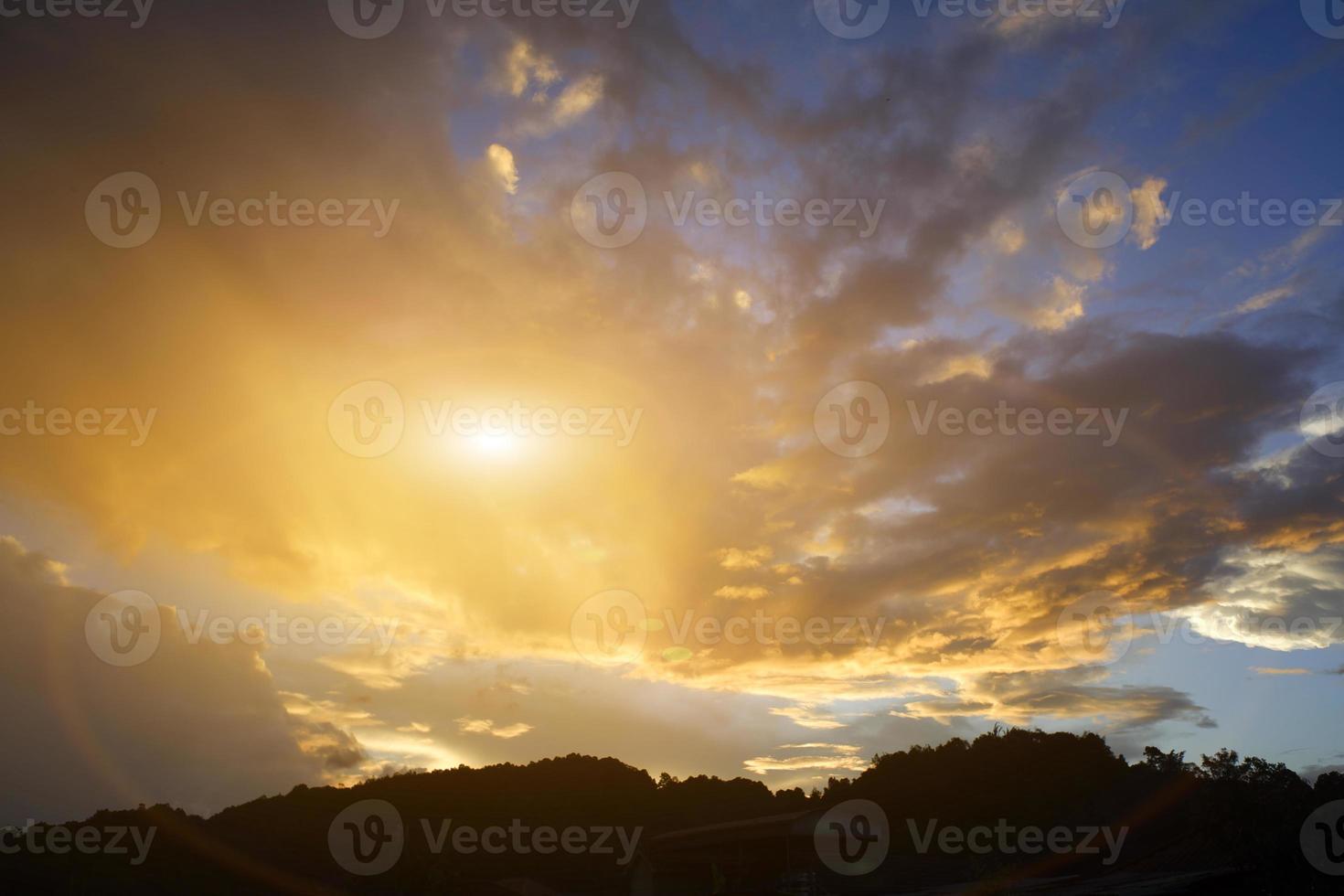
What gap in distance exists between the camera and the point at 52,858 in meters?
46.9

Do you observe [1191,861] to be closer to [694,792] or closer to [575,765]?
[694,792]

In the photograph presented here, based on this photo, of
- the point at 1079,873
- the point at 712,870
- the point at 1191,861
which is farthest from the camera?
the point at 1079,873

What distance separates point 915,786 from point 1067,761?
13.0 meters

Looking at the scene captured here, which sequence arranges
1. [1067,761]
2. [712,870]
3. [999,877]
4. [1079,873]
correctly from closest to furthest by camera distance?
[999,877], [712,870], [1079,873], [1067,761]

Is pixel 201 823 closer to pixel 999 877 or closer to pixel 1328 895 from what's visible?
pixel 999 877

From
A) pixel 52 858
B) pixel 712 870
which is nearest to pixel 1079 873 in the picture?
pixel 712 870

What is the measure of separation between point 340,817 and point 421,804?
272 inches

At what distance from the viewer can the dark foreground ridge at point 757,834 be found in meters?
28.1

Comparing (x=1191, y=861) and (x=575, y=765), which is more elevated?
(x=575, y=765)

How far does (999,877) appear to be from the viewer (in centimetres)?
2816

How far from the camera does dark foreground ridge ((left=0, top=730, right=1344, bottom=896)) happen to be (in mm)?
28109

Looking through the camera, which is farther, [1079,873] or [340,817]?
[340,817]

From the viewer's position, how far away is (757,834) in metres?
27.8

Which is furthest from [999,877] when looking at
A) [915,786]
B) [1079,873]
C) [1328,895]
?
[915,786]
